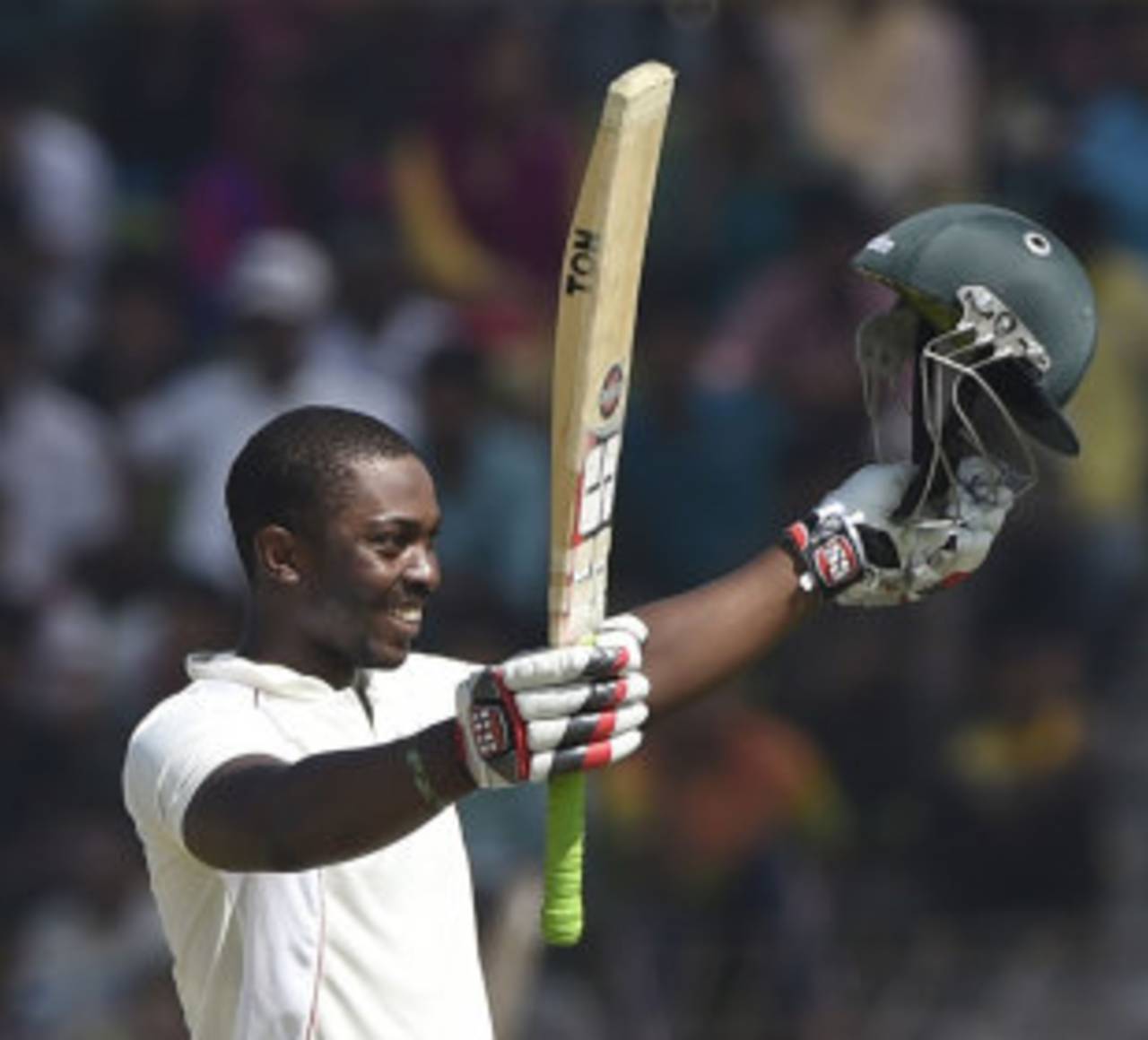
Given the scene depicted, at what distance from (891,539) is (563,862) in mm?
613

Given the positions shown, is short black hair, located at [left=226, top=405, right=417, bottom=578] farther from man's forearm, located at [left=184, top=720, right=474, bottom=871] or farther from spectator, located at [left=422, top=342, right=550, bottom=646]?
spectator, located at [left=422, top=342, right=550, bottom=646]

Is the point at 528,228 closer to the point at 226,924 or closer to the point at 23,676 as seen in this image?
the point at 23,676

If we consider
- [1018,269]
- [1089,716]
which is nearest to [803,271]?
[1089,716]

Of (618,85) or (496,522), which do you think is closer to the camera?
(618,85)

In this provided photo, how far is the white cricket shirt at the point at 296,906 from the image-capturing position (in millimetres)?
4785

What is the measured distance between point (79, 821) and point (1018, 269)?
526cm

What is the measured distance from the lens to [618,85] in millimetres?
4496

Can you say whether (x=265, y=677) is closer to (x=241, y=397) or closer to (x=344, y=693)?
(x=344, y=693)

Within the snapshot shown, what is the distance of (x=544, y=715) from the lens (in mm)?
4355

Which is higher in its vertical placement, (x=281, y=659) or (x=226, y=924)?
(x=281, y=659)

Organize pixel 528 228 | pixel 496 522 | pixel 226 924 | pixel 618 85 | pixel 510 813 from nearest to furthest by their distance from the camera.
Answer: pixel 618 85 → pixel 226 924 → pixel 510 813 → pixel 496 522 → pixel 528 228

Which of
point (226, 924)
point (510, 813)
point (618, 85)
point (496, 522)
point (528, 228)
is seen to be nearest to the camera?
point (618, 85)

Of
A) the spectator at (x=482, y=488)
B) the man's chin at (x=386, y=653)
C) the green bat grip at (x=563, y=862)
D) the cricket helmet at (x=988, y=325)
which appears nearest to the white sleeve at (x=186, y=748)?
the man's chin at (x=386, y=653)

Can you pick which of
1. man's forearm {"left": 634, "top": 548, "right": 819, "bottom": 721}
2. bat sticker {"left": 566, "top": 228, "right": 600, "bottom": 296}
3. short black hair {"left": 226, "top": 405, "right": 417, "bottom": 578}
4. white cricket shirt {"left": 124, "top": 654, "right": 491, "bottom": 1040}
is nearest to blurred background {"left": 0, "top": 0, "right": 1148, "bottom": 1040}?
white cricket shirt {"left": 124, "top": 654, "right": 491, "bottom": 1040}
